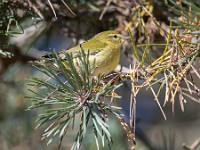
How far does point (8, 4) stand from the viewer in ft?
3.45

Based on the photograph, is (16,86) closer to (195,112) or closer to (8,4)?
(8,4)

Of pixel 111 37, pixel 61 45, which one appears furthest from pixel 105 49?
pixel 61 45

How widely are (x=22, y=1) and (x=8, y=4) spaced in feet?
0.18

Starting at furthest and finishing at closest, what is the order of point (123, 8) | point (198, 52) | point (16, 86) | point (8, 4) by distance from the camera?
point (16, 86), point (123, 8), point (8, 4), point (198, 52)

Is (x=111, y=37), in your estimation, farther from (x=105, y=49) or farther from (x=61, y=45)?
(x=61, y=45)

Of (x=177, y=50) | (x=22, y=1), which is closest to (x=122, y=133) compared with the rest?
(x=22, y=1)

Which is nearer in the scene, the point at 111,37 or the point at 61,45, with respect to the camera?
the point at 111,37

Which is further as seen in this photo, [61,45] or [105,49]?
[61,45]

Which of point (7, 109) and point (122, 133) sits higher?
point (7, 109)

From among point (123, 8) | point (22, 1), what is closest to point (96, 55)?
point (123, 8)

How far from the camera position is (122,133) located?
153cm

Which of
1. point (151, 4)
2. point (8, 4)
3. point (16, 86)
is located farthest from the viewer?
point (16, 86)

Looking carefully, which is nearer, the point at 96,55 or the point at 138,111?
the point at 96,55

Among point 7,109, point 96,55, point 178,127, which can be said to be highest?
point 96,55
